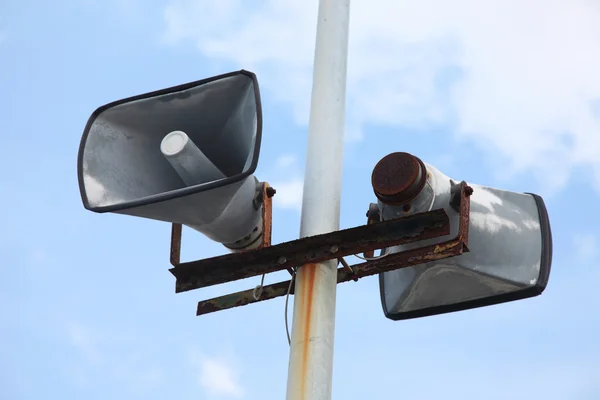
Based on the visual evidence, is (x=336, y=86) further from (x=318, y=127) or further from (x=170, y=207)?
(x=170, y=207)

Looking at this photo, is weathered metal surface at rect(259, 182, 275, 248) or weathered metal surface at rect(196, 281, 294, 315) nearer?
weathered metal surface at rect(259, 182, 275, 248)

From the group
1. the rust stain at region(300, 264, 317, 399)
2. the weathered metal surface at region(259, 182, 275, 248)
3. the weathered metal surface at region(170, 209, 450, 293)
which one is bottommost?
the rust stain at region(300, 264, 317, 399)

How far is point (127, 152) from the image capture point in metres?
4.76

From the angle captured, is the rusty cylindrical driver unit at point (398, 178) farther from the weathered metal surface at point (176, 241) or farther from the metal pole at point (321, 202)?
the weathered metal surface at point (176, 241)

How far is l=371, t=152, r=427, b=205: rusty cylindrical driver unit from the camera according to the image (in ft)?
14.6

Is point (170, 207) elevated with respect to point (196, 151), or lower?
lower

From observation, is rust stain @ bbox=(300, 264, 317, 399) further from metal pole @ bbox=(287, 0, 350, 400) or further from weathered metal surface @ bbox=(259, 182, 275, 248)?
weathered metal surface @ bbox=(259, 182, 275, 248)

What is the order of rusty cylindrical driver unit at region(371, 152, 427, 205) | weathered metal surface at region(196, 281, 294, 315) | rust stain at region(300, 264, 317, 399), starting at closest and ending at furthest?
rust stain at region(300, 264, 317, 399), rusty cylindrical driver unit at region(371, 152, 427, 205), weathered metal surface at region(196, 281, 294, 315)

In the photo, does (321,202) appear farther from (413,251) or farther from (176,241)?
(176,241)

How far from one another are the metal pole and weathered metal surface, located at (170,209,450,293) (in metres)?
0.08

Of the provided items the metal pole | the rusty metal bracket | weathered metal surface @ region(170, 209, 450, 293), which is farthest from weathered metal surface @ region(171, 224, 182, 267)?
the metal pole

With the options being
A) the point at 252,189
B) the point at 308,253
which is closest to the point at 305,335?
the point at 308,253

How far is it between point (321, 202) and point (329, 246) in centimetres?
32

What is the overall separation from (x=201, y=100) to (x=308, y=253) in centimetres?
79
